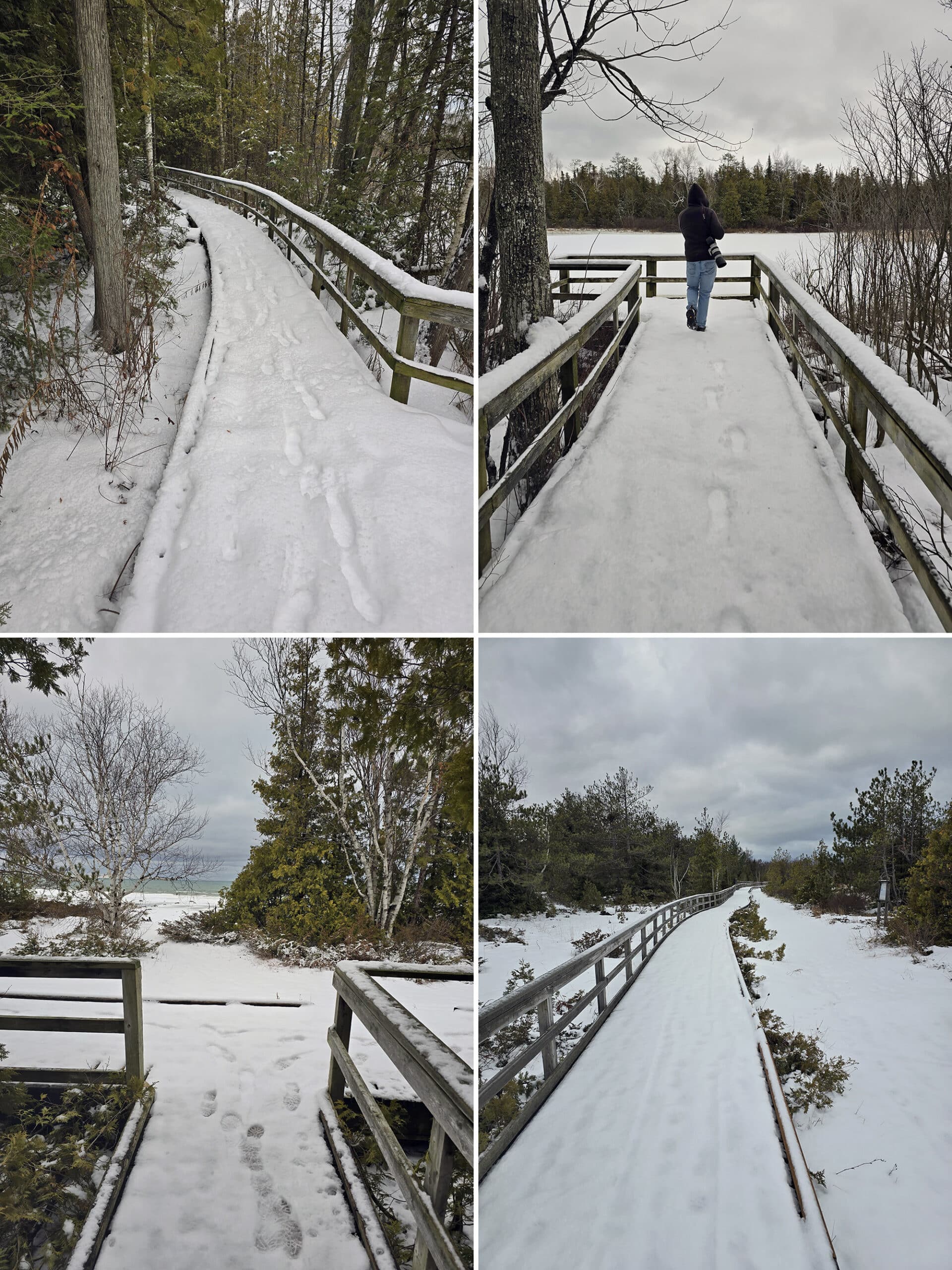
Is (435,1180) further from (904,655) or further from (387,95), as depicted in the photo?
(387,95)

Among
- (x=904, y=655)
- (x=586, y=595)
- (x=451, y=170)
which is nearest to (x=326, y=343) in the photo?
(x=451, y=170)

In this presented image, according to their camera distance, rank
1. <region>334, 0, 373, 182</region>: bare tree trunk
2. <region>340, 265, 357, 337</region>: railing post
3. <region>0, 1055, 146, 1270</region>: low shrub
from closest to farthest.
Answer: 1. <region>0, 1055, 146, 1270</region>: low shrub
2. <region>340, 265, 357, 337</region>: railing post
3. <region>334, 0, 373, 182</region>: bare tree trunk

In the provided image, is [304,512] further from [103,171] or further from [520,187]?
[103,171]

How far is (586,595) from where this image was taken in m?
3.51

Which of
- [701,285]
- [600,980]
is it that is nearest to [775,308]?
[701,285]

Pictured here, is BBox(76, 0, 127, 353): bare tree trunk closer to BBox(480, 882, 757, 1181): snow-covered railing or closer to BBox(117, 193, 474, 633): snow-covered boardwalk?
BBox(117, 193, 474, 633): snow-covered boardwalk

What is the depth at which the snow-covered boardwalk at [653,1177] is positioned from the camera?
2.67 metres

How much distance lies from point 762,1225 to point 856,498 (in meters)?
3.59

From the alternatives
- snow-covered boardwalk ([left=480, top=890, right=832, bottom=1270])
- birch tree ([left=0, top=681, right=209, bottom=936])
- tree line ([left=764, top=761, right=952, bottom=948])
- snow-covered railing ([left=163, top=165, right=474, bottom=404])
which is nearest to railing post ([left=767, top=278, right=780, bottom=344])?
snow-covered railing ([left=163, top=165, right=474, bottom=404])

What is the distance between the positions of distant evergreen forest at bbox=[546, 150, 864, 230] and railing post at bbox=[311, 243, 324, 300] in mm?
3115

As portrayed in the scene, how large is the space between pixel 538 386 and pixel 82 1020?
4.51 meters

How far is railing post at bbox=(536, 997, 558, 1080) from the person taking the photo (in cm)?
382

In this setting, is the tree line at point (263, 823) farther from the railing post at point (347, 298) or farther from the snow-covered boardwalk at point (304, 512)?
the railing post at point (347, 298)

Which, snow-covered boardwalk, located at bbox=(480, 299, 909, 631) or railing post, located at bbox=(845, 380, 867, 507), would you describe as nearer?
snow-covered boardwalk, located at bbox=(480, 299, 909, 631)
